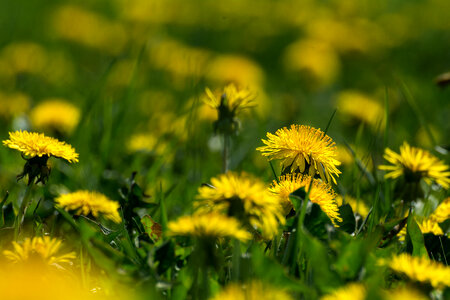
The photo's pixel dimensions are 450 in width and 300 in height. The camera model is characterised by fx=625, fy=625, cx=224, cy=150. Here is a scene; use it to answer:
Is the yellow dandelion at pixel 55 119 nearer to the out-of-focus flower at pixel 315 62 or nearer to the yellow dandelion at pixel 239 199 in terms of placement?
the yellow dandelion at pixel 239 199

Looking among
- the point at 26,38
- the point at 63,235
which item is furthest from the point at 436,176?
the point at 26,38

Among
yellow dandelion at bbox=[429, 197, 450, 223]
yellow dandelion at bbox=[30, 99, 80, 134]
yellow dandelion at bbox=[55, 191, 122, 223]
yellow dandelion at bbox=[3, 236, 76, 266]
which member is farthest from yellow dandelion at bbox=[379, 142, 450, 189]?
yellow dandelion at bbox=[30, 99, 80, 134]

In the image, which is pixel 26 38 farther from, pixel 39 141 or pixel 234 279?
pixel 234 279

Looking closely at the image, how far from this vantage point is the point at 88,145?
304 cm

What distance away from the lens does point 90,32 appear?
586 centimetres

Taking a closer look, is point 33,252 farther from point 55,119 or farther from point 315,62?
point 315,62

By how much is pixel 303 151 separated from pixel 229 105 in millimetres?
496

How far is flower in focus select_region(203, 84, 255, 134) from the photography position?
2158 millimetres

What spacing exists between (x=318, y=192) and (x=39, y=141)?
76 centimetres

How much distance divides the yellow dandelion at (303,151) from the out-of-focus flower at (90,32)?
3.81m

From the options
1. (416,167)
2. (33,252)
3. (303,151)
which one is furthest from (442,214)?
(33,252)

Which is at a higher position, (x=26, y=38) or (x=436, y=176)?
(x=26, y=38)

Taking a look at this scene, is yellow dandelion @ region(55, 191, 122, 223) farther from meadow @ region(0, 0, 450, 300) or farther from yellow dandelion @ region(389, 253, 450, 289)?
yellow dandelion @ region(389, 253, 450, 289)

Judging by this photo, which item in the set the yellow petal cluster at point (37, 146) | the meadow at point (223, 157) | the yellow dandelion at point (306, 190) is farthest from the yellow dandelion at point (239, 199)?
the yellow petal cluster at point (37, 146)
